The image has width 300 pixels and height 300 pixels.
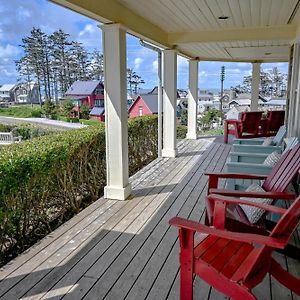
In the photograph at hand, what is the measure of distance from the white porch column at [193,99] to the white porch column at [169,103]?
2.26m

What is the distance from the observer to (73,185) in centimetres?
403

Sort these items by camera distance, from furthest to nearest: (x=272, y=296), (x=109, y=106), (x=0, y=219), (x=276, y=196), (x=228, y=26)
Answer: (x=228, y=26), (x=109, y=106), (x=0, y=219), (x=276, y=196), (x=272, y=296)

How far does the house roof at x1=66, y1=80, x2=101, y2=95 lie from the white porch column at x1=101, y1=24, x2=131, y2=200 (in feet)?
9.90

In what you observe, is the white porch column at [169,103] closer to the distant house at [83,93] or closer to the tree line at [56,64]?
the tree line at [56,64]

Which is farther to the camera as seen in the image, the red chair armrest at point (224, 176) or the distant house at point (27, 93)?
the distant house at point (27, 93)

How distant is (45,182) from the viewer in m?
3.31

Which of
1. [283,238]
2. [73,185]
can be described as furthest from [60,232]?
[283,238]

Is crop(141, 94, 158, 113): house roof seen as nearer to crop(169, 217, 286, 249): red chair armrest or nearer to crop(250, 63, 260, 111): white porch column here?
crop(250, 63, 260, 111): white porch column

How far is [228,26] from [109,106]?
2707 millimetres

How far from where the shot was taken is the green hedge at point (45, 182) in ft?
9.11

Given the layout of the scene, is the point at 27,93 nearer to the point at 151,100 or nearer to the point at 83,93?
the point at 83,93

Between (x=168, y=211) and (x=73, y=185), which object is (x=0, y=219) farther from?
(x=168, y=211)

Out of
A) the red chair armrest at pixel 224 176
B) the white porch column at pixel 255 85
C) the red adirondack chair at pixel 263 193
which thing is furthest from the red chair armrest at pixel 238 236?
the white porch column at pixel 255 85

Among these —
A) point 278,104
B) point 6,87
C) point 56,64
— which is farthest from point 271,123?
point 6,87
